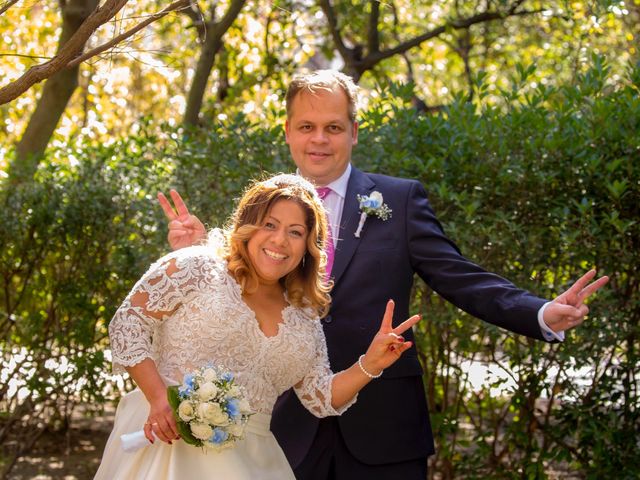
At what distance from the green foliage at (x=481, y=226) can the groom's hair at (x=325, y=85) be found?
99cm

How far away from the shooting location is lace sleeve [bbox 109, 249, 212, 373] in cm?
300

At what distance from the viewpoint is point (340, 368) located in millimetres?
3551

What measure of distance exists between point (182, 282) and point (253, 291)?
0.88ft

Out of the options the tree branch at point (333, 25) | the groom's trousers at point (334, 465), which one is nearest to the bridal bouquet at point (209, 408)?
the groom's trousers at point (334, 465)

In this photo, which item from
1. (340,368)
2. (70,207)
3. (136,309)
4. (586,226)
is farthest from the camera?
(70,207)

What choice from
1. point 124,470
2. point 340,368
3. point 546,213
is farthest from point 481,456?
point 124,470

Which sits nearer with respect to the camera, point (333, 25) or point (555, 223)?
point (555, 223)

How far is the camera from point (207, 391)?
2834 mm

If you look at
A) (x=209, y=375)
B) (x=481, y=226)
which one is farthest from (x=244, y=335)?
(x=481, y=226)

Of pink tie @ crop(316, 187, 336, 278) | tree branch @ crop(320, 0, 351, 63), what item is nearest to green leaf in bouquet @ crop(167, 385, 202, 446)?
pink tie @ crop(316, 187, 336, 278)

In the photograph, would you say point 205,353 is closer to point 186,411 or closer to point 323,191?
point 186,411

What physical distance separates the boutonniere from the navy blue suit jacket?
26mm

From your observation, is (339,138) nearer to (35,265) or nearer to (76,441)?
(35,265)

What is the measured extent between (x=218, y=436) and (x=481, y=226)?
6.89ft
